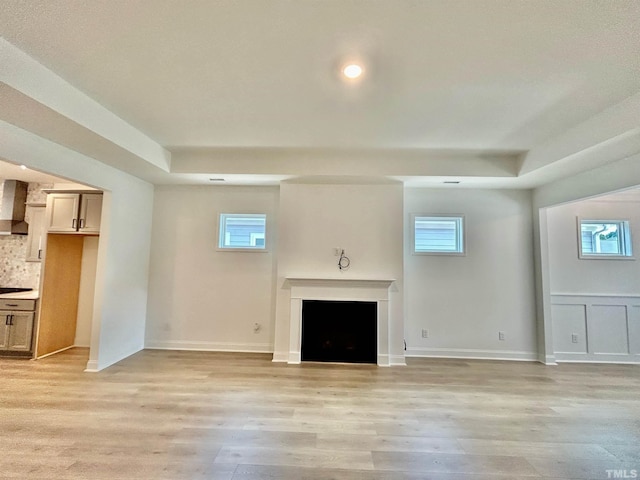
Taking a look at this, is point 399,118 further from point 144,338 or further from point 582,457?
point 144,338

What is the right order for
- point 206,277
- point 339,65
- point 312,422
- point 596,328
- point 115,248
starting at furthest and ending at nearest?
point 206,277
point 596,328
point 115,248
point 312,422
point 339,65

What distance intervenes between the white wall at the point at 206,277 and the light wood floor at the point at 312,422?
0.73m

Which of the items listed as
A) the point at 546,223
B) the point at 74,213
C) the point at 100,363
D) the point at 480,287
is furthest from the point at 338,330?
the point at 74,213

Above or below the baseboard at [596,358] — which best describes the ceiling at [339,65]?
above

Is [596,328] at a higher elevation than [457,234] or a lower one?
lower

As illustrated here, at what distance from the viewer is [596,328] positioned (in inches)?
181

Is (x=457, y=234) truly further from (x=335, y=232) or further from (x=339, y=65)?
(x=339, y=65)

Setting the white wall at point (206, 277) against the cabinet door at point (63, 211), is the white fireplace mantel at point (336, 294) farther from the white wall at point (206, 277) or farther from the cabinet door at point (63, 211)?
the cabinet door at point (63, 211)

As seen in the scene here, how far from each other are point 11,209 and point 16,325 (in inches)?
76.0

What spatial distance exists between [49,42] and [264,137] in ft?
6.47

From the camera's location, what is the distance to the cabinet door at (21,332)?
13.9 ft

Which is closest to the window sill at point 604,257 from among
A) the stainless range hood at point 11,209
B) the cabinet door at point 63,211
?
the cabinet door at point 63,211

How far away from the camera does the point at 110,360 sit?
161 inches

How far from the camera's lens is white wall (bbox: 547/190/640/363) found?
4562 mm
